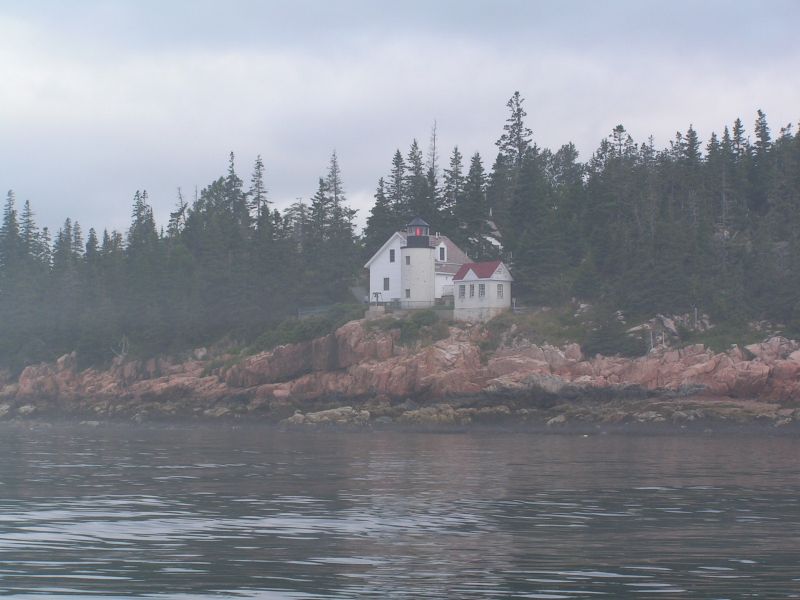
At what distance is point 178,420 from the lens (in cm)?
→ 6612

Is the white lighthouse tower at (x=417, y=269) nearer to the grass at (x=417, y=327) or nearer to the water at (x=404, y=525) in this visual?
the grass at (x=417, y=327)

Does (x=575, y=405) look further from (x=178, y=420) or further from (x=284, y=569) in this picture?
(x=284, y=569)

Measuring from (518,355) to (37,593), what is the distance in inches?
1997

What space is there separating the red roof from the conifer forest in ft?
9.77

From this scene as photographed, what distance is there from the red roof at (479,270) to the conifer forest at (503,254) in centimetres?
298

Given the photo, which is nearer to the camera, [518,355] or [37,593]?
[37,593]

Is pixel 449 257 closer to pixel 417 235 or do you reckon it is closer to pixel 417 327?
pixel 417 235

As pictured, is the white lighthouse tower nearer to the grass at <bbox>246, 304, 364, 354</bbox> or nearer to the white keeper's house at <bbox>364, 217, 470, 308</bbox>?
the white keeper's house at <bbox>364, 217, 470, 308</bbox>

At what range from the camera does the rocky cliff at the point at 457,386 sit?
177 ft

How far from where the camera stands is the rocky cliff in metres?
54.1

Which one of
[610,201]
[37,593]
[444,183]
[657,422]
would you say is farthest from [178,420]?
[37,593]

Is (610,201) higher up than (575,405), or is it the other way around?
(610,201)

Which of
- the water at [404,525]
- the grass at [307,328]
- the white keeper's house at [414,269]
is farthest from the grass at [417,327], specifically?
the water at [404,525]

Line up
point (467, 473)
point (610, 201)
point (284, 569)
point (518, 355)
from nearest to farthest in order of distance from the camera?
point (284, 569), point (467, 473), point (518, 355), point (610, 201)
